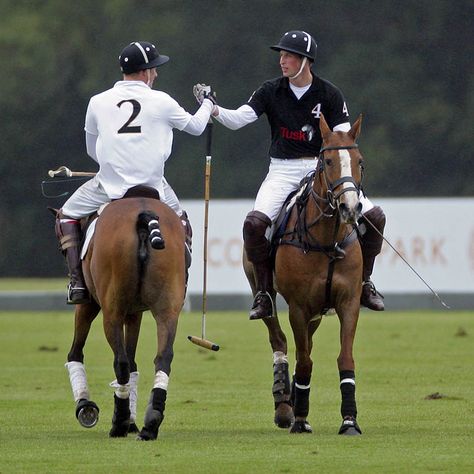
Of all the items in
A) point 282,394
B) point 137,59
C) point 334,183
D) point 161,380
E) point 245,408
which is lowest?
point 245,408

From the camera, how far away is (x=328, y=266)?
10.1 meters

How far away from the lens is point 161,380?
938 centimetres

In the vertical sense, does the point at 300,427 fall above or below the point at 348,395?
below

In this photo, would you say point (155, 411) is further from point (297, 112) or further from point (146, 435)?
point (297, 112)

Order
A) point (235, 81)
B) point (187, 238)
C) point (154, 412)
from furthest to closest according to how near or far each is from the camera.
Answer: point (235, 81) < point (187, 238) < point (154, 412)

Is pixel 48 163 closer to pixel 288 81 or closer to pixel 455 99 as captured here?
pixel 455 99

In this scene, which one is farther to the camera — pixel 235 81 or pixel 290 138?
pixel 235 81

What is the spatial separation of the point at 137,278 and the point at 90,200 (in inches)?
39.3

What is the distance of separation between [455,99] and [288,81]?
31939 millimetres

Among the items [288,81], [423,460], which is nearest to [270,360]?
[288,81]

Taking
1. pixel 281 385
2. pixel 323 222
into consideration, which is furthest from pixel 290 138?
pixel 281 385

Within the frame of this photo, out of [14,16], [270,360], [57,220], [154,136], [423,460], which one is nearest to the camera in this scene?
[423,460]

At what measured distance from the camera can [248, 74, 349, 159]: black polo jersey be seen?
10.9 meters

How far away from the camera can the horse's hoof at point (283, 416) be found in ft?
34.7
